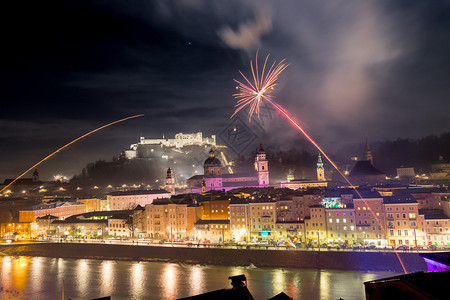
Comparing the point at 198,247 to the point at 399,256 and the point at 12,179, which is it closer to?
the point at 399,256

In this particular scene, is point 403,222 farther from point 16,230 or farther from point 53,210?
point 16,230

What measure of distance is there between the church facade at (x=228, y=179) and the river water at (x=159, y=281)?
23.7 m

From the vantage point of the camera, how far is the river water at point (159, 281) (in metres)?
18.7

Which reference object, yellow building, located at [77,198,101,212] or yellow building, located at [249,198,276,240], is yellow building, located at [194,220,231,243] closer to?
yellow building, located at [249,198,276,240]

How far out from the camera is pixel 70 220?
39.4 meters

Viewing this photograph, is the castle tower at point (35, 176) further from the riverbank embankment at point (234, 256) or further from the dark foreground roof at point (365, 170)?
the dark foreground roof at point (365, 170)

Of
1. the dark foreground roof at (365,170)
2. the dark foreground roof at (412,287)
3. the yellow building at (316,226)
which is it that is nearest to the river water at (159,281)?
the yellow building at (316,226)

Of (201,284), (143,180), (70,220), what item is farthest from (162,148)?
(201,284)

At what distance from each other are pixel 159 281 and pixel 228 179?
3025 centimetres

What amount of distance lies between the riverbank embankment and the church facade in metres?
20.2

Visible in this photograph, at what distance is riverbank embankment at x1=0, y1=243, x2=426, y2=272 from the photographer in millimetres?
22281

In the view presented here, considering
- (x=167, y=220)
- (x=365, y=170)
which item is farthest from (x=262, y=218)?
(x=365, y=170)

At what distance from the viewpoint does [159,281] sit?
70.2 ft

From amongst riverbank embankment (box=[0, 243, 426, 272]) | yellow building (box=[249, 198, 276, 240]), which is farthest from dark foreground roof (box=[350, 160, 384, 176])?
riverbank embankment (box=[0, 243, 426, 272])
